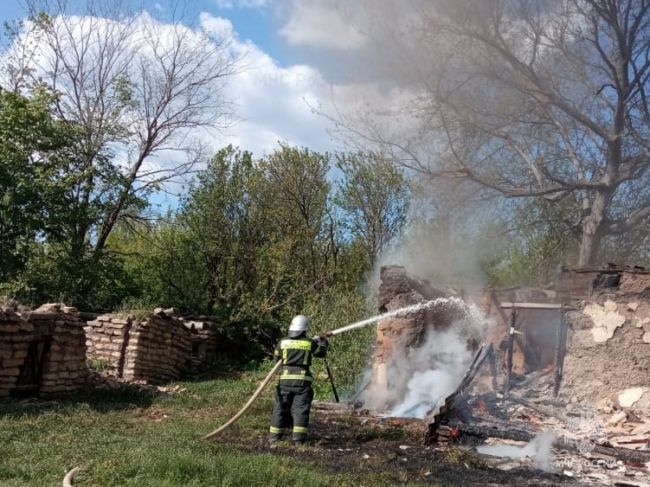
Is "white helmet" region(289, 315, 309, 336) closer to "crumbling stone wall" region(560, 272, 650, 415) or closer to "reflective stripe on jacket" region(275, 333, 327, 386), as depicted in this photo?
"reflective stripe on jacket" region(275, 333, 327, 386)

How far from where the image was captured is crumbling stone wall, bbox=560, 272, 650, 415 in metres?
10.1

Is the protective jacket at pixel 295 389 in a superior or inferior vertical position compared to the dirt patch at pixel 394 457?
superior

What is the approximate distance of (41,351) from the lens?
34.8 feet

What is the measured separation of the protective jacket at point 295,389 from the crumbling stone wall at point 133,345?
5.81 meters

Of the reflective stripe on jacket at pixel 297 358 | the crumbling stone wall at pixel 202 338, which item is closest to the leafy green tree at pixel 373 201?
the crumbling stone wall at pixel 202 338

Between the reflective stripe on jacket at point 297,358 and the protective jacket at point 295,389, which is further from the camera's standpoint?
the reflective stripe on jacket at point 297,358

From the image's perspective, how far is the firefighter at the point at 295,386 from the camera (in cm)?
Answer: 792

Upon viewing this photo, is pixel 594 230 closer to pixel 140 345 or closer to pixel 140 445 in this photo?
pixel 140 345

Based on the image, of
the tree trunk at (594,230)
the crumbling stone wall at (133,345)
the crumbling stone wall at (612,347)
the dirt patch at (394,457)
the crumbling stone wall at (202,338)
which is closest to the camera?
the dirt patch at (394,457)

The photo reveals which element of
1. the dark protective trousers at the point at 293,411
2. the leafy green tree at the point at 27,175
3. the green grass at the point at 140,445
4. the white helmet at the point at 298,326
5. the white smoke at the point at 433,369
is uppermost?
the leafy green tree at the point at 27,175

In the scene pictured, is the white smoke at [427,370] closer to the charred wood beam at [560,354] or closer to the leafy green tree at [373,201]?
the charred wood beam at [560,354]

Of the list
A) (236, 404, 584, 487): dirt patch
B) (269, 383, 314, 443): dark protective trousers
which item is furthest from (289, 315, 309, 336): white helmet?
(236, 404, 584, 487): dirt patch

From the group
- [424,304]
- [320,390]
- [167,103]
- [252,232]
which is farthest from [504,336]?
[167,103]

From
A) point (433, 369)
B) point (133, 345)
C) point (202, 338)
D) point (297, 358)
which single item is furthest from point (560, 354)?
point (202, 338)
